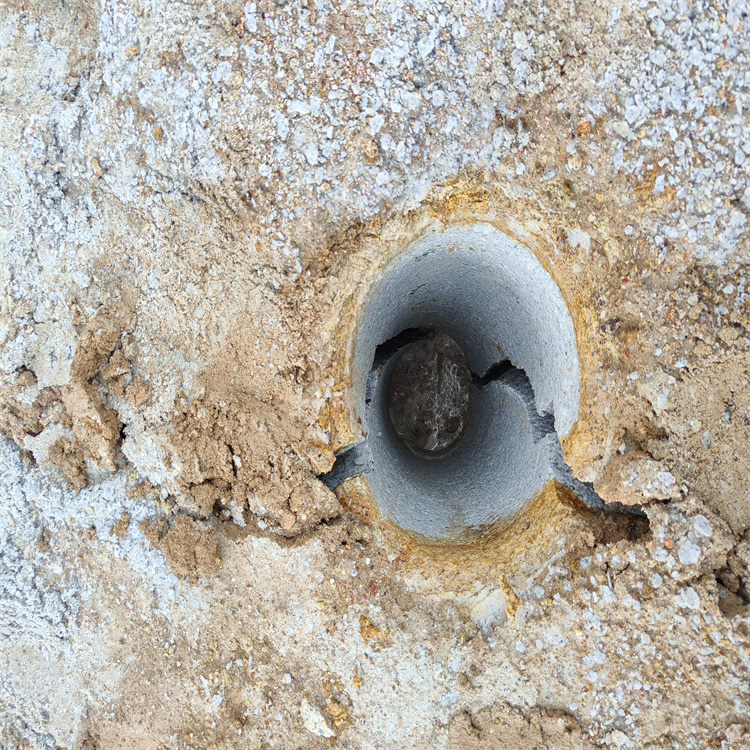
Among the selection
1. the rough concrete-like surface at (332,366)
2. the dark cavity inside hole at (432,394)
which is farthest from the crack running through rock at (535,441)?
the dark cavity inside hole at (432,394)

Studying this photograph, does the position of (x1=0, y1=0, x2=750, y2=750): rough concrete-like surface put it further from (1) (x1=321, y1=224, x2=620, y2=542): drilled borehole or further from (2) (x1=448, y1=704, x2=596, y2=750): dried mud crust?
(1) (x1=321, y1=224, x2=620, y2=542): drilled borehole

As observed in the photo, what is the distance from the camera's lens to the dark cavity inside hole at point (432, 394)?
4.72m

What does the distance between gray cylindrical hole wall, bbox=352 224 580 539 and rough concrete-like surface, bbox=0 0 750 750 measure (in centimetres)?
17

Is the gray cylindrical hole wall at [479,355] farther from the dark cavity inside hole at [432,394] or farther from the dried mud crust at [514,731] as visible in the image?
the dried mud crust at [514,731]

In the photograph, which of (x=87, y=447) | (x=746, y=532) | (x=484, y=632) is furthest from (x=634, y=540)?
(x=87, y=447)

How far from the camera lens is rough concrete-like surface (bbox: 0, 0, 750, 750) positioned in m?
2.21

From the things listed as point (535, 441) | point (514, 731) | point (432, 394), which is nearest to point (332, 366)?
point (535, 441)

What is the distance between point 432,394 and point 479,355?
2.35 feet

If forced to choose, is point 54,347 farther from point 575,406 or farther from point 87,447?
point 575,406

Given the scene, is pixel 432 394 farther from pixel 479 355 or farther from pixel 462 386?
pixel 479 355

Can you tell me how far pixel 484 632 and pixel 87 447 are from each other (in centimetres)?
216

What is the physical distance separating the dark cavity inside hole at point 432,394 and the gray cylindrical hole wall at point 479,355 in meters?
0.50

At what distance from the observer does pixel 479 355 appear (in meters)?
4.24

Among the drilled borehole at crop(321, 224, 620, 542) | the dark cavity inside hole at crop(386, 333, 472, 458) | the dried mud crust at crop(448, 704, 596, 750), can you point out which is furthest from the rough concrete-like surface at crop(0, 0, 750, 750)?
the dark cavity inside hole at crop(386, 333, 472, 458)
